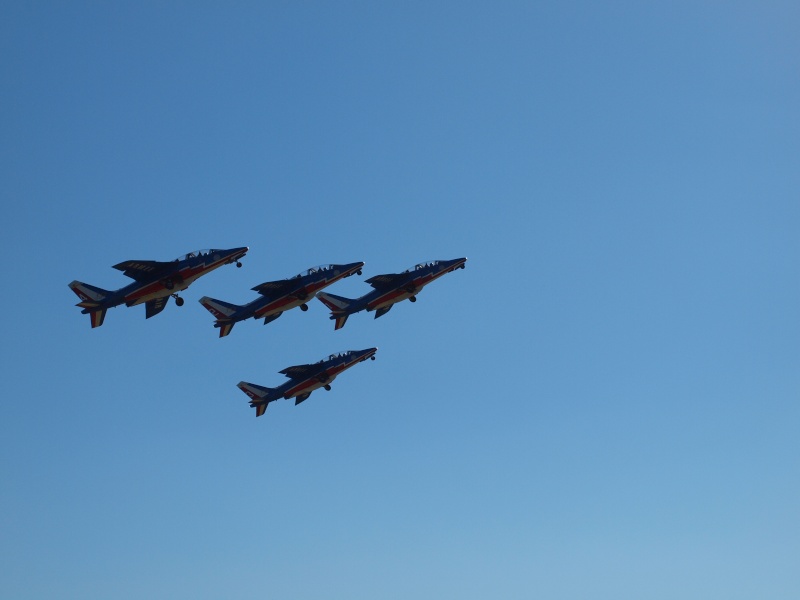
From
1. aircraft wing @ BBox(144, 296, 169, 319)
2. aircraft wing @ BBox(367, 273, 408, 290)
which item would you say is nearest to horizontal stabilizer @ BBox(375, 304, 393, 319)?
aircraft wing @ BBox(367, 273, 408, 290)

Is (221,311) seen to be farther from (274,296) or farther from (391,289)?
(391,289)

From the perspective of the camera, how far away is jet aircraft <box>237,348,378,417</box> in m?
137

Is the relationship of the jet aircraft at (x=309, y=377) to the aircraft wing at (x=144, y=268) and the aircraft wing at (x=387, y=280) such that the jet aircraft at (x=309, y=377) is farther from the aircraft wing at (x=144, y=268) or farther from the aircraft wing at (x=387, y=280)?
the aircraft wing at (x=144, y=268)

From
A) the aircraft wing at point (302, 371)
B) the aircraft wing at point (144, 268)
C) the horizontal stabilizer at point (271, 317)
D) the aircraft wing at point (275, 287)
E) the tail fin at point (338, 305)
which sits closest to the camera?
the aircraft wing at point (144, 268)

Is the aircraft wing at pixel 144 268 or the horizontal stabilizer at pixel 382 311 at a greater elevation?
the horizontal stabilizer at pixel 382 311

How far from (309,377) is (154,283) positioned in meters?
21.2

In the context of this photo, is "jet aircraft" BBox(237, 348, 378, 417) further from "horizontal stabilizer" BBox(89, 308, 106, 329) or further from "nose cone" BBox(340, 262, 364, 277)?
"horizontal stabilizer" BBox(89, 308, 106, 329)

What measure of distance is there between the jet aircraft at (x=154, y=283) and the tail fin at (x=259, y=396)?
17947 millimetres

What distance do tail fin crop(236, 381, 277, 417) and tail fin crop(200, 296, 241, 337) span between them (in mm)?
11423

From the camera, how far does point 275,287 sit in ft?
422

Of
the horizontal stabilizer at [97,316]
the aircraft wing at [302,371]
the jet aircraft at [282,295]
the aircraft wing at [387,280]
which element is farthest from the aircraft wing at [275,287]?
the horizontal stabilizer at [97,316]

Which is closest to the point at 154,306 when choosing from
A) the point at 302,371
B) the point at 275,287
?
the point at 275,287

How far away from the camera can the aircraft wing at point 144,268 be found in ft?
399

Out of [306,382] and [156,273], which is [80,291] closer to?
[156,273]
